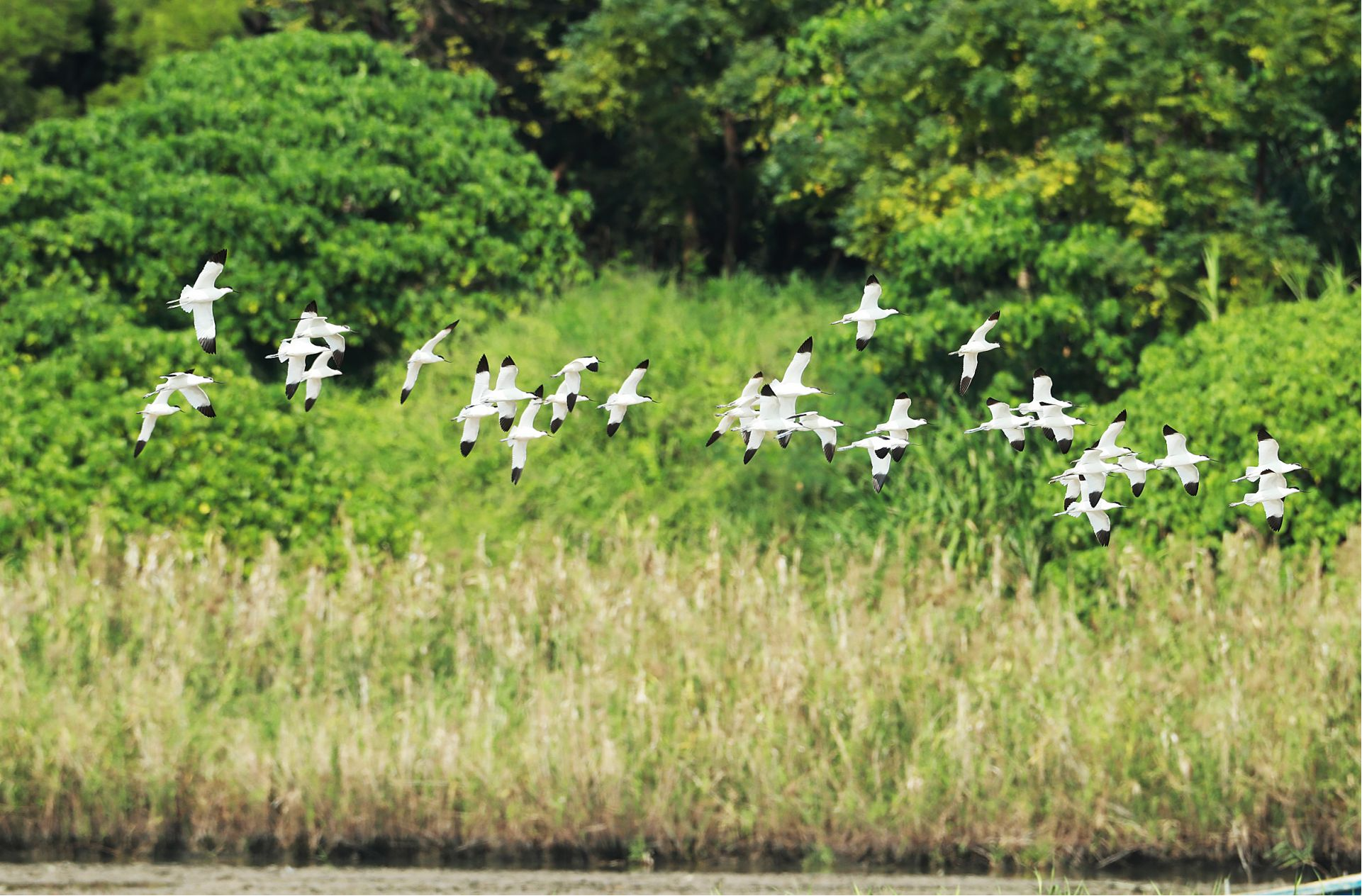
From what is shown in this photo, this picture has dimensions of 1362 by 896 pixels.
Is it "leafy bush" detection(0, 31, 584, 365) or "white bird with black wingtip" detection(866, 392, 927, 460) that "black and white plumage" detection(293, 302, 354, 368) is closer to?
"white bird with black wingtip" detection(866, 392, 927, 460)

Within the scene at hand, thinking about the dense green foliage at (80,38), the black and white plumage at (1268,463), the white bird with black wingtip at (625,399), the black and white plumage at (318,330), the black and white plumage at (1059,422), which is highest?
the dense green foliage at (80,38)

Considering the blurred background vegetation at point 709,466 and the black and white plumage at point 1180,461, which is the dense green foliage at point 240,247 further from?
the black and white plumage at point 1180,461

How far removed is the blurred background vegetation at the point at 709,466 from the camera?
10.3m

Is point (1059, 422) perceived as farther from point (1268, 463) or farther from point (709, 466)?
point (709, 466)

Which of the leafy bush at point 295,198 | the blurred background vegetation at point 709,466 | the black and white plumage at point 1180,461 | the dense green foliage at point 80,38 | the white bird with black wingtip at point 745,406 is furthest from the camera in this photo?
the dense green foliage at point 80,38

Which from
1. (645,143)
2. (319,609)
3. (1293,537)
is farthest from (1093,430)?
(645,143)

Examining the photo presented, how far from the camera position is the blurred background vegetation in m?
10.3

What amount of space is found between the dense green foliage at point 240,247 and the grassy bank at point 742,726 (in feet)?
6.44

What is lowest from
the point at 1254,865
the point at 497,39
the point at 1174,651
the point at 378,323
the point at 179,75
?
the point at 1254,865

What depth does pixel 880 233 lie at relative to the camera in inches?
609

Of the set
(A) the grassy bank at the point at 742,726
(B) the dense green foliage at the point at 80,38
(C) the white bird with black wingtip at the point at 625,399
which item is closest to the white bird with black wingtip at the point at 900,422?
(C) the white bird with black wingtip at the point at 625,399

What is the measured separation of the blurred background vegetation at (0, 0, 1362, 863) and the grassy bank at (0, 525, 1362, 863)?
40 millimetres

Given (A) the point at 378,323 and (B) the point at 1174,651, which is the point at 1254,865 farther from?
(A) the point at 378,323

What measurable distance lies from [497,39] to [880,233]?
315 inches
